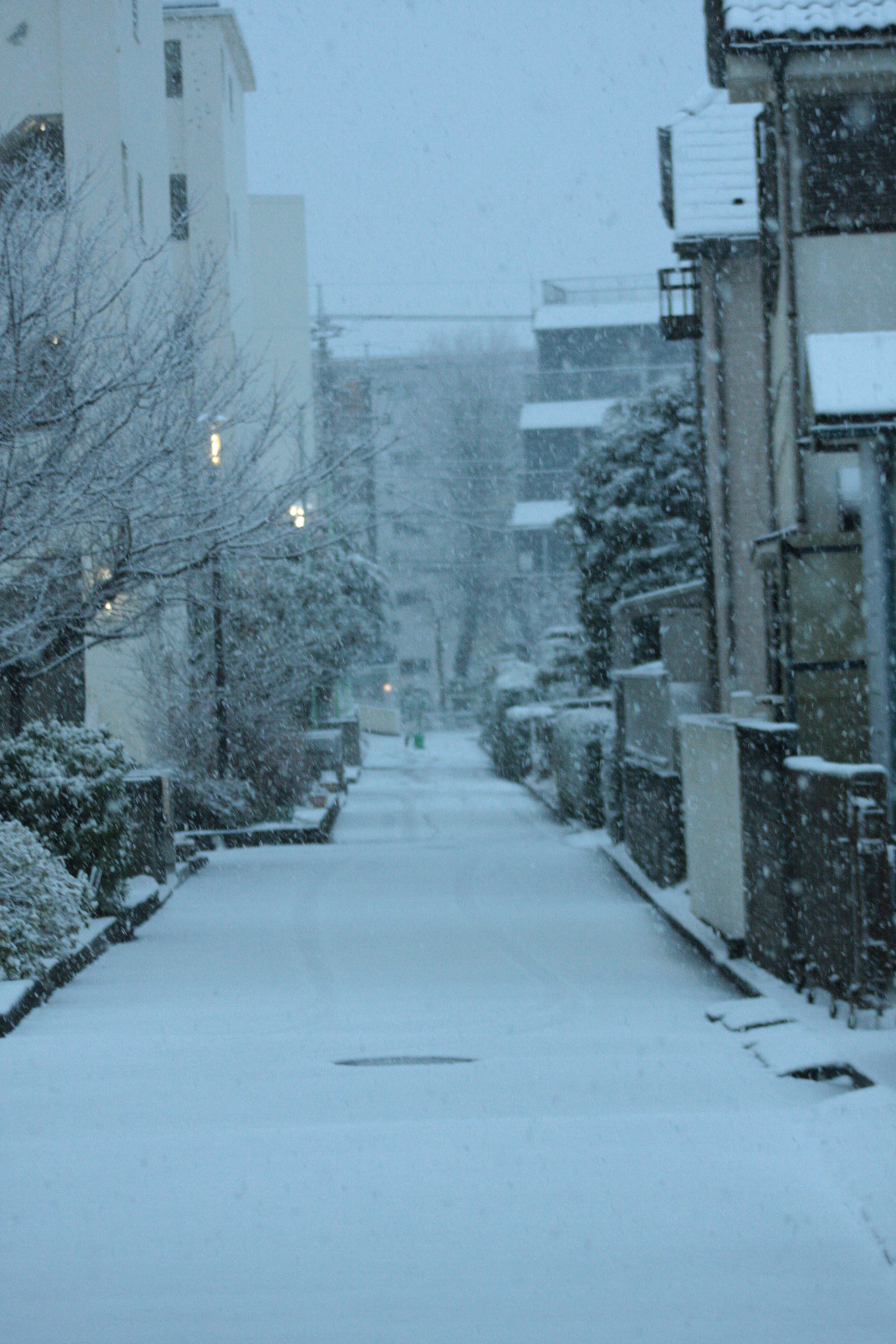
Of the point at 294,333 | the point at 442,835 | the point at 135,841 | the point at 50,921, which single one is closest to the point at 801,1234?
the point at 50,921

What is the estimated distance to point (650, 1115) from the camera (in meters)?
4.68

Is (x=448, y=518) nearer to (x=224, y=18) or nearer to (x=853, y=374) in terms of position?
(x=224, y=18)

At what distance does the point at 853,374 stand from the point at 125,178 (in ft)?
48.6

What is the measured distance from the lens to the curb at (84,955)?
7684mm

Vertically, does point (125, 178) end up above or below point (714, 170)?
above

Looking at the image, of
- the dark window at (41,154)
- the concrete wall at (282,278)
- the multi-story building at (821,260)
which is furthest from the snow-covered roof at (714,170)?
Answer: the concrete wall at (282,278)

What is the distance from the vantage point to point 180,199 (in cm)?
2877

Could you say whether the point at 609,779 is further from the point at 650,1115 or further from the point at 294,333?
the point at 294,333

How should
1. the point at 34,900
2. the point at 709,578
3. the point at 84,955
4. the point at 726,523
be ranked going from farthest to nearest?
the point at 709,578 → the point at 726,523 → the point at 84,955 → the point at 34,900

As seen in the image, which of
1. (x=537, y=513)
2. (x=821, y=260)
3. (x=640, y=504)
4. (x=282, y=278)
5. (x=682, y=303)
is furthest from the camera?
(x=537, y=513)

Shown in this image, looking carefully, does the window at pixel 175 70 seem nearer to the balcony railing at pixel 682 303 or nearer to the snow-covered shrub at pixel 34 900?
the balcony railing at pixel 682 303

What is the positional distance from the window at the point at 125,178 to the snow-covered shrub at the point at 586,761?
9.33 meters

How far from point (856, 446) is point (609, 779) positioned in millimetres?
10410

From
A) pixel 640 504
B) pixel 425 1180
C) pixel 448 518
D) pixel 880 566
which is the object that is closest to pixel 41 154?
pixel 880 566
